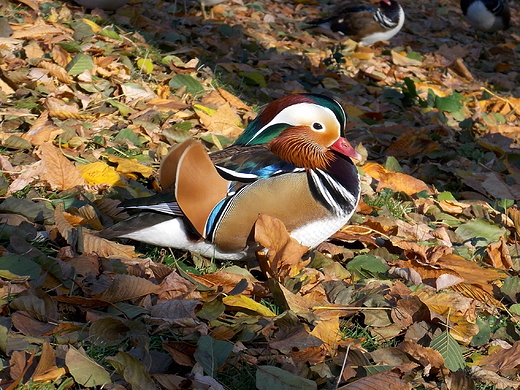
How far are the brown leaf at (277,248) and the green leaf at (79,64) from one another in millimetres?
2011

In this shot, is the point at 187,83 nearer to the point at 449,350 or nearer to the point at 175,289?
the point at 175,289

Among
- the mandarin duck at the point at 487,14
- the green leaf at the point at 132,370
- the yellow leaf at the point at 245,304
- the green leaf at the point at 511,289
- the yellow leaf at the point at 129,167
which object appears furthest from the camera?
the mandarin duck at the point at 487,14

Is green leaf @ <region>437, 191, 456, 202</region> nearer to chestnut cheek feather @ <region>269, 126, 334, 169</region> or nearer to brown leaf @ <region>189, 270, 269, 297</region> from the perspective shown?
chestnut cheek feather @ <region>269, 126, 334, 169</region>

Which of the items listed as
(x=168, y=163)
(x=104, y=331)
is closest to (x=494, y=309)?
(x=168, y=163)

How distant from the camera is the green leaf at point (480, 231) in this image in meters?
3.42

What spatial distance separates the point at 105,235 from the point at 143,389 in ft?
2.60

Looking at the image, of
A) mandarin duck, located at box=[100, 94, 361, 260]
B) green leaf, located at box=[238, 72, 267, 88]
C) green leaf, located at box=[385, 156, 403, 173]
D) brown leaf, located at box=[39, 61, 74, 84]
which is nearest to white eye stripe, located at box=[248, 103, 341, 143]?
mandarin duck, located at box=[100, 94, 361, 260]

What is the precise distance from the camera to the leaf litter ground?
200 cm

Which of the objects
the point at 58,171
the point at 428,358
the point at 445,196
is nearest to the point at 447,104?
the point at 445,196

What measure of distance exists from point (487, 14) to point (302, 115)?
20.9 ft

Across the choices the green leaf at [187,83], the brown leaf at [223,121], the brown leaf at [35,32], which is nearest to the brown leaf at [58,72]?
the brown leaf at [35,32]

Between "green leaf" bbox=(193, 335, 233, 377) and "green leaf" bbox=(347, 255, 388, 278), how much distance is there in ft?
3.16

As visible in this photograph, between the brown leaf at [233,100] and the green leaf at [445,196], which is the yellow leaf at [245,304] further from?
the brown leaf at [233,100]

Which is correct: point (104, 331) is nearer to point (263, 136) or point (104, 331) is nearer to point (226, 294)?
point (226, 294)
